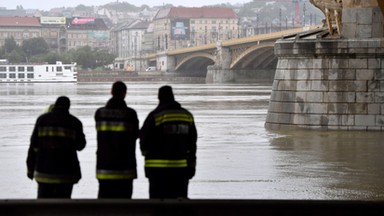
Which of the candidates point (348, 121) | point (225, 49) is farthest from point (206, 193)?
point (225, 49)

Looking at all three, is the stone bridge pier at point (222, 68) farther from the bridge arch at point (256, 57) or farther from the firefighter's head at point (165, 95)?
the firefighter's head at point (165, 95)

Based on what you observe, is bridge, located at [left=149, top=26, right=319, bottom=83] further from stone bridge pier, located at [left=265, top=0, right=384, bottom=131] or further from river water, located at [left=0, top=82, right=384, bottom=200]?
river water, located at [left=0, top=82, right=384, bottom=200]

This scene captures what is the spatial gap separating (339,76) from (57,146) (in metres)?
18.3

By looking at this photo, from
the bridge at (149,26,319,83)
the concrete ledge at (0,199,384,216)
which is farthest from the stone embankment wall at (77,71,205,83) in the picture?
the concrete ledge at (0,199,384,216)

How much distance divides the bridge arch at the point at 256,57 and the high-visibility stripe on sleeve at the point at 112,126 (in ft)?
271

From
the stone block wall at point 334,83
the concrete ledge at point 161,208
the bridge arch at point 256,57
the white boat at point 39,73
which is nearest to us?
the concrete ledge at point 161,208

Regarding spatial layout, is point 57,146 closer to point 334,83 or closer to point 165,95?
point 165,95

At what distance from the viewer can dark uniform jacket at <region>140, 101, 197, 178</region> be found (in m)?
11.2

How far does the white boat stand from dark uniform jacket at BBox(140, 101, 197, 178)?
13567 centimetres

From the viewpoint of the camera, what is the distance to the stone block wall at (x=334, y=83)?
28734 millimetres

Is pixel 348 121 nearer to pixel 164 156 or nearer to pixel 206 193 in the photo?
pixel 206 193

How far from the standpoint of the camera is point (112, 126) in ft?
37.2

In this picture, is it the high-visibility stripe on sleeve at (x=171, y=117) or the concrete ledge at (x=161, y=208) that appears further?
the high-visibility stripe on sleeve at (x=171, y=117)

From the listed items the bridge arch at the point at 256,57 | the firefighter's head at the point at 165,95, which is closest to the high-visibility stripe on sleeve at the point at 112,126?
the firefighter's head at the point at 165,95
